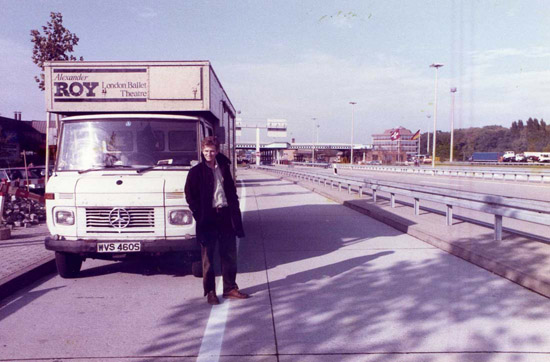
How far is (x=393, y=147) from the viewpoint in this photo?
121 m

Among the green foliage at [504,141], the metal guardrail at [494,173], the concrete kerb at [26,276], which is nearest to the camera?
the concrete kerb at [26,276]

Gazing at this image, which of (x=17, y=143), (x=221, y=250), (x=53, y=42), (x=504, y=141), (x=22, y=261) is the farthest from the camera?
(x=504, y=141)

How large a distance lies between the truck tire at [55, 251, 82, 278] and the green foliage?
10057 centimetres

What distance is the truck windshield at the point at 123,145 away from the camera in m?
6.47

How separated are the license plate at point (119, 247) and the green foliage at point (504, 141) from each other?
101m

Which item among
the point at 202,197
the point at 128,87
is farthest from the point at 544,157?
the point at 202,197

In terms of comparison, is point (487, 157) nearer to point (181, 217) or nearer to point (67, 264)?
point (181, 217)

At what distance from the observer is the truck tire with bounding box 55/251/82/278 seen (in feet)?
20.7

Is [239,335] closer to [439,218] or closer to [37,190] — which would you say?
[439,218]

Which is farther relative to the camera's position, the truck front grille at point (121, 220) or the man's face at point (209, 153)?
the truck front grille at point (121, 220)

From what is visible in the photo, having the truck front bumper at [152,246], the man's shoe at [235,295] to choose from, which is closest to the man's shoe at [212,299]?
the man's shoe at [235,295]

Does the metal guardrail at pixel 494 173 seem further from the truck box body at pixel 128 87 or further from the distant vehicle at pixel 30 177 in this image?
the truck box body at pixel 128 87

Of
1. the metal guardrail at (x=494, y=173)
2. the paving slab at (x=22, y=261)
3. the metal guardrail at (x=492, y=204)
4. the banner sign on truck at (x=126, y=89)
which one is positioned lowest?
the paving slab at (x=22, y=261)

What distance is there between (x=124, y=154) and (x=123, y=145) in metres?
0.14
